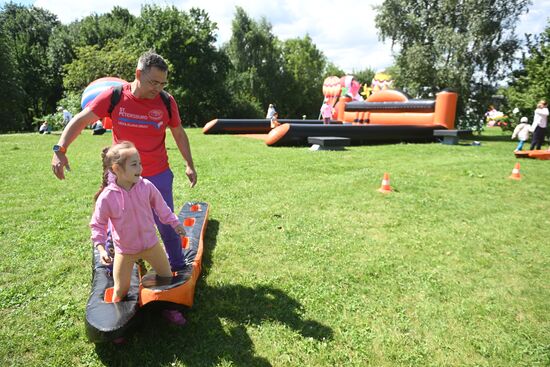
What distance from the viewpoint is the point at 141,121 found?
10.2 ft

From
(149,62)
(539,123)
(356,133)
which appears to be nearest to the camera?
(149,62)

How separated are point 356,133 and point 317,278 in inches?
461

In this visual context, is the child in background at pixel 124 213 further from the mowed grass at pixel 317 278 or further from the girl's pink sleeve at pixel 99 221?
the mowed grass at pixel 317 278

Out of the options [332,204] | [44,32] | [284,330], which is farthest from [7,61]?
[284,330]

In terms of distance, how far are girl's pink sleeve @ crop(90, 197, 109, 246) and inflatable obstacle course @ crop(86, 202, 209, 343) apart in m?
0.51

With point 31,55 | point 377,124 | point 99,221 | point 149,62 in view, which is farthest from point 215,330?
point 31,55

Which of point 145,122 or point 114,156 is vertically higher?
point 145,122

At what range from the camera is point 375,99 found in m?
20.5

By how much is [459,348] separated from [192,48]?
34.0 metres

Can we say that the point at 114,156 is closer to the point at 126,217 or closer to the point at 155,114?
the point at 126,217

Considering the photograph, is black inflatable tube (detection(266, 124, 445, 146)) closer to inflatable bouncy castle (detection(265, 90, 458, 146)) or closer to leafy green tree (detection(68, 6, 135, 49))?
inflatable bouncy castle (detection(265, 90, 458, 146))

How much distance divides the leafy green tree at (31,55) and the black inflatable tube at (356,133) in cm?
2746

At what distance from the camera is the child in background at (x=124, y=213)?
2.66 metres

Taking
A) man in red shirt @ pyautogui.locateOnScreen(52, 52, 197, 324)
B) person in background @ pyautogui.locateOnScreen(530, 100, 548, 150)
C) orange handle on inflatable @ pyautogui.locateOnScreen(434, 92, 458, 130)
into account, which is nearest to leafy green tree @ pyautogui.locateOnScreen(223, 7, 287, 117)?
orange handle on inflatable @ pyautogui.locateOnScreen(434, 92, 458, 130)
